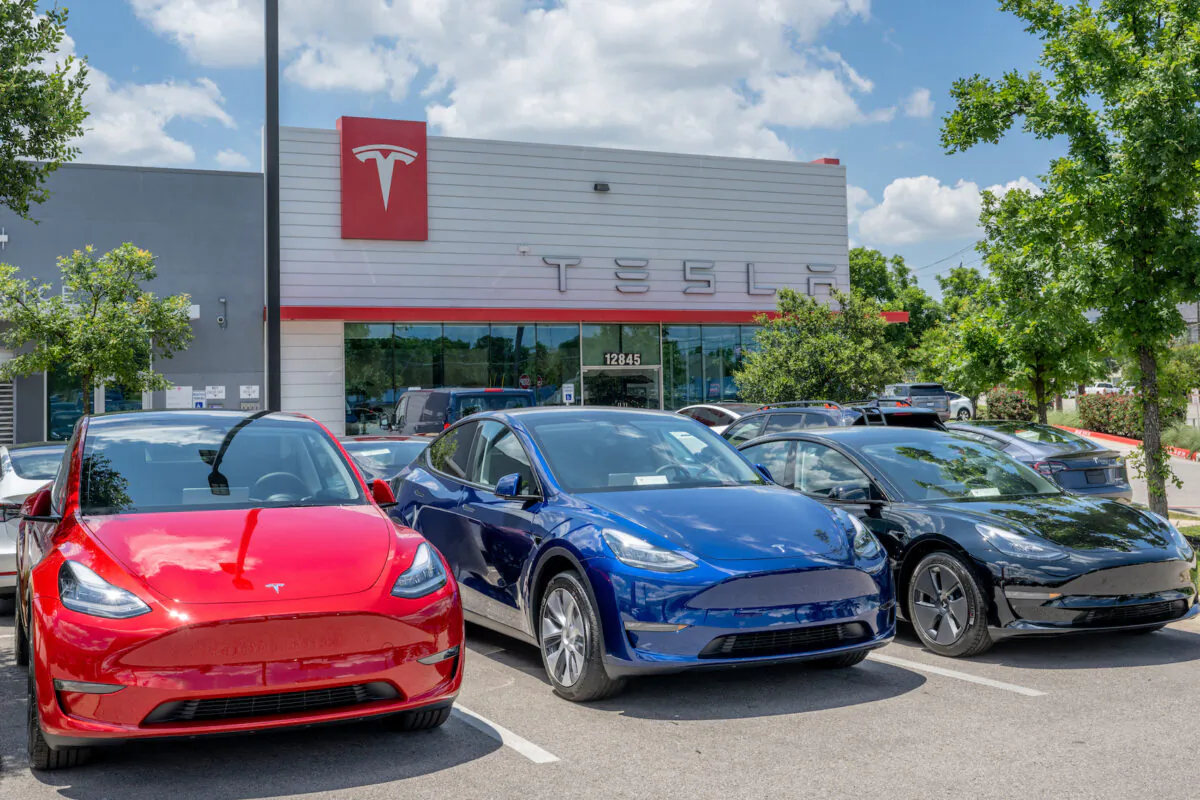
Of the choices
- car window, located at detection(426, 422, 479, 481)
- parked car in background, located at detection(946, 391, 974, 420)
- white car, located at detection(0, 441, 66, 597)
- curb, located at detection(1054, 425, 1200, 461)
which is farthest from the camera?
parked car in background, located at detection(946, 391, 974, 420)

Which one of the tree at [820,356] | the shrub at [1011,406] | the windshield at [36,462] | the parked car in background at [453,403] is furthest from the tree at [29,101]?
the shrub at [1011,406]

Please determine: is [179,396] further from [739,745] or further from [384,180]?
[739,745]

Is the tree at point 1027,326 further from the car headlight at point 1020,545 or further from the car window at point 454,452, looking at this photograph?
the car window at point 454,452

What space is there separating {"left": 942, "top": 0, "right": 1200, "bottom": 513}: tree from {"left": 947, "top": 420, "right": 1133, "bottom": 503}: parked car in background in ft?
4.06

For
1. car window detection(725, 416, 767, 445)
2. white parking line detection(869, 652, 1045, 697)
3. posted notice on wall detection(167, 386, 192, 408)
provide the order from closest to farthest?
1. white parking line detection(869, 652, 1045, 697)
2. car window detection(725, 416, 767, 445)
3. posted notice on wall detection(167, 386, 192, 408)

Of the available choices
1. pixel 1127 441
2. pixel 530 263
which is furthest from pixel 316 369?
pixel 1127 441

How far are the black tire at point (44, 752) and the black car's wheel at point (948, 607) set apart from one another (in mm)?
4875

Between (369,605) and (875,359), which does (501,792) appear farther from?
(875,359)

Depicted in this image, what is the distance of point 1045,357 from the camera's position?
18109mm

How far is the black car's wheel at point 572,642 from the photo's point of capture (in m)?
5.60

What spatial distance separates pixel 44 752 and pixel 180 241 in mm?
25186

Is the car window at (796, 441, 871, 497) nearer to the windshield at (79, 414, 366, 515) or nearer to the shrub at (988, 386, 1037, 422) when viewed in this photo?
the windshield at (79, 414, 366, 515)

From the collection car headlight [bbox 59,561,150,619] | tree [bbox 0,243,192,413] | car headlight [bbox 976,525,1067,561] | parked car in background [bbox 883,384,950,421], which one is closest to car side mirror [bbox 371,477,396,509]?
car headlight [bbox 59,561,150,619]

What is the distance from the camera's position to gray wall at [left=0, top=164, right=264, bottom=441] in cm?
2652
